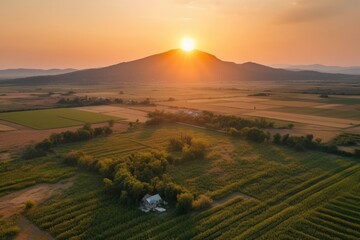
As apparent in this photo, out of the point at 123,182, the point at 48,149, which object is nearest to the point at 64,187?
the point at 123,182

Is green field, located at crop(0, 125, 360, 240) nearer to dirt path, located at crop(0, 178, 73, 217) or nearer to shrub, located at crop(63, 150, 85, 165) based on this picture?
dirt path, located at crop(0, 178, 73, 217)

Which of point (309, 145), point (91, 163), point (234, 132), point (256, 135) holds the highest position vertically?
point (256, 135)

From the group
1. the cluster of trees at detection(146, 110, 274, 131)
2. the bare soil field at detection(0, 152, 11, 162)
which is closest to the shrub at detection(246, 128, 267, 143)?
the cluster of trees at detection(146, 110, 274, 131)

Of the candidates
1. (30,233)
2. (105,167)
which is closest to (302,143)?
(105,167)

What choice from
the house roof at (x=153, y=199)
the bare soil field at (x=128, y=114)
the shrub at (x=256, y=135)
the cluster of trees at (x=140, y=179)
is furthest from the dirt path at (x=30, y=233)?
the bare soil field at (x=128, y=114)

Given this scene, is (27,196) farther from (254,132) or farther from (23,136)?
(254,132)

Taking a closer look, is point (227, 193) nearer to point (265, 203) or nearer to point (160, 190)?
point (265, 203)
